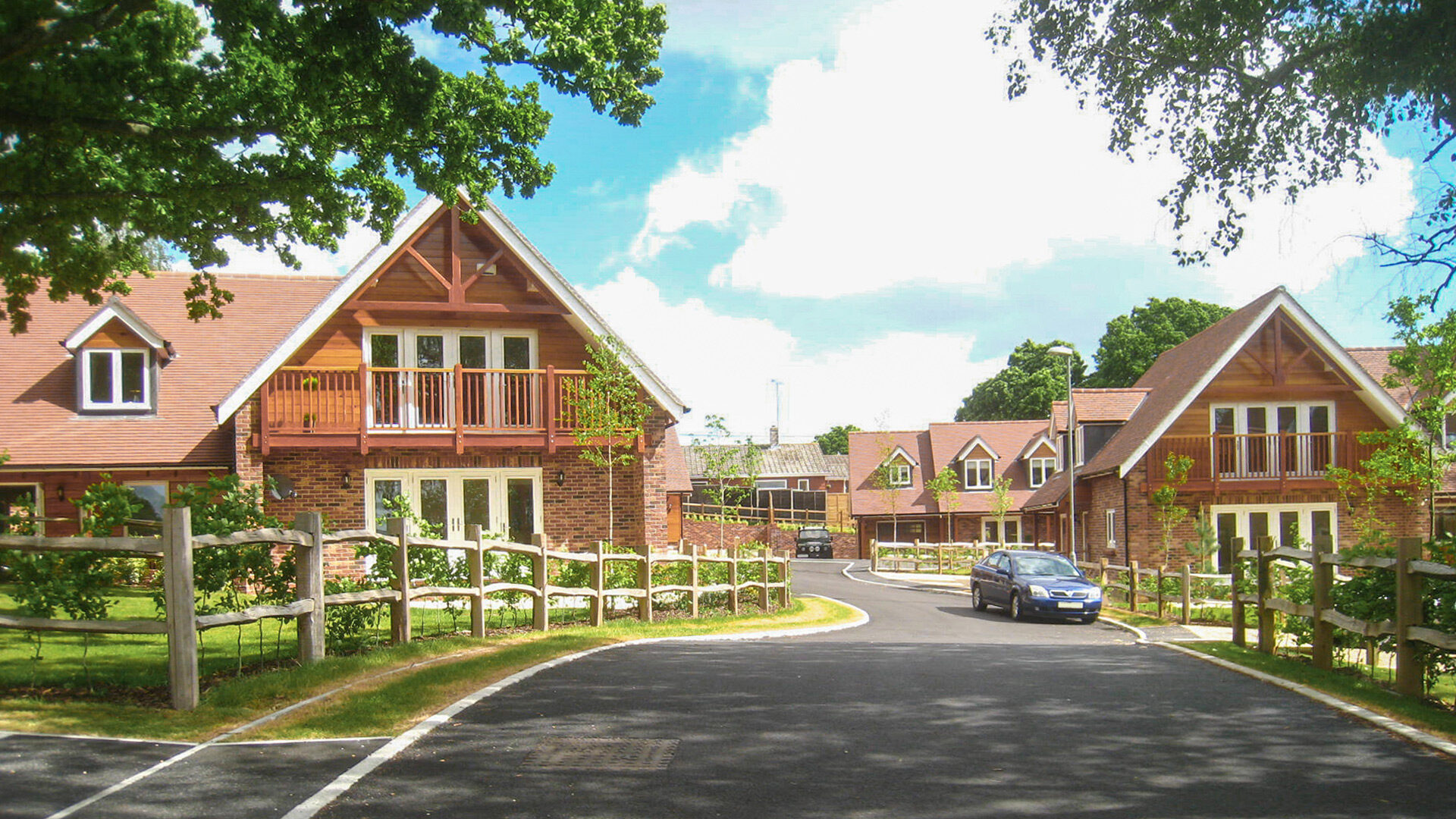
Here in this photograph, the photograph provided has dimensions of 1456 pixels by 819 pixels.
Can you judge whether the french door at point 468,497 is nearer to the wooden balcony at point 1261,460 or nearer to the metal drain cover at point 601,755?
the metal drain cover at point 601,755

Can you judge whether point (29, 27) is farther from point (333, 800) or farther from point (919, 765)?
point (919, 765)

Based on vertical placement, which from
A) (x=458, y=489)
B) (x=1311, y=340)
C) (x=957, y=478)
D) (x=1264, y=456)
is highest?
(x=1311, y=340)

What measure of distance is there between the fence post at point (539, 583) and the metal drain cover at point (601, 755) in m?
7.55

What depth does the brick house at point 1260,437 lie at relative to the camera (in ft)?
109

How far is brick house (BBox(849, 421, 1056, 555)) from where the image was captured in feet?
186

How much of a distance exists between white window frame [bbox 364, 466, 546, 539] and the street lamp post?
13154 mm

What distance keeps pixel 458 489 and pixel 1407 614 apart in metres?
18.4

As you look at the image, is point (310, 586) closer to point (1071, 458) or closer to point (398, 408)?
point (398, 408)

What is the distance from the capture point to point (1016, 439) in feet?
197

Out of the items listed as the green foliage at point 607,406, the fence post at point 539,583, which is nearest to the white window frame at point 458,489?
the green foliage at point 607,406

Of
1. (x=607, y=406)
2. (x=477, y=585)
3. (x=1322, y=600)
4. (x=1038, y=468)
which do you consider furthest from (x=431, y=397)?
(x=1038, y=468)

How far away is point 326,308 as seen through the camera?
75.7 ft

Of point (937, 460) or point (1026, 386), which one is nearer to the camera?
point (937, 460)

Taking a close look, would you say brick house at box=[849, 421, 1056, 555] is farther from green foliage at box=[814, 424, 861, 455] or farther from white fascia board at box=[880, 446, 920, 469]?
green foliage at box=[814, 424, 861, 455]
